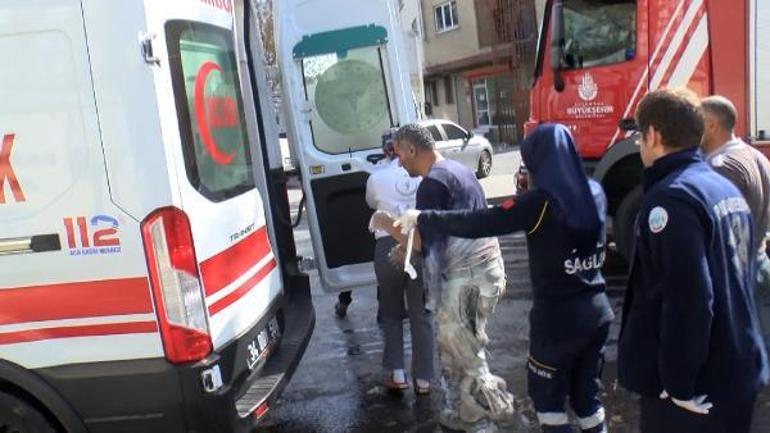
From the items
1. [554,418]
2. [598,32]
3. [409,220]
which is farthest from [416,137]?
[598,32]

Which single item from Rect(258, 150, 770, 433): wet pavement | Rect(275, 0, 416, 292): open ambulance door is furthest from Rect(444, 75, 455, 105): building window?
Rect(275, 0, 416, 292): open ambulance door

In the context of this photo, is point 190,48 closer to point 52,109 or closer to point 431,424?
point 52,109

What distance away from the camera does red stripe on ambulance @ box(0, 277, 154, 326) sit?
2.89 metres

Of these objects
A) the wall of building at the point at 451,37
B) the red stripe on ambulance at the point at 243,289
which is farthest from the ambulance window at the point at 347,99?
the wall of building at the point at 451,37

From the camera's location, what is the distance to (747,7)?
218 inches

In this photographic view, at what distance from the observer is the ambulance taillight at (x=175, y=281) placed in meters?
2.84

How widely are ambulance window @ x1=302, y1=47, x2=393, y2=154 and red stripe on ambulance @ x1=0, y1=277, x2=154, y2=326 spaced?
9.52 ft

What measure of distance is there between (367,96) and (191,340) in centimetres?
326

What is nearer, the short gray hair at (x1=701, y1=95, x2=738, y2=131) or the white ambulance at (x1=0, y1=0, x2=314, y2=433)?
the white ambulance at (x1=0, y1=0, x2=314, y2=433)

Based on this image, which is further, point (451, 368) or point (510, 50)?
point (510, 50)

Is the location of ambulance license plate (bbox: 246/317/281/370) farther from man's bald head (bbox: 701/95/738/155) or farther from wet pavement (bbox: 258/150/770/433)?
man's bald head (bbox: 701/95/738/155)

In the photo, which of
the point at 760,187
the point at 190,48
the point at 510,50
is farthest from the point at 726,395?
the point at 510,50

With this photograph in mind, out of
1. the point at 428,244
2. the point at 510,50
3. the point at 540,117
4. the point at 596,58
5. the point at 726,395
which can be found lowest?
the point at 726,395

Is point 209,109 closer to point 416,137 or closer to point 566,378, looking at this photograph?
point 416,137
